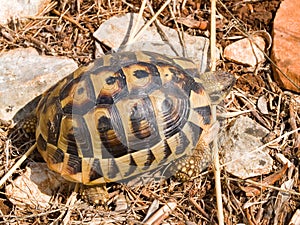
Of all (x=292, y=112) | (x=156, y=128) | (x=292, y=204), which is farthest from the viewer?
(x=292, y=112)

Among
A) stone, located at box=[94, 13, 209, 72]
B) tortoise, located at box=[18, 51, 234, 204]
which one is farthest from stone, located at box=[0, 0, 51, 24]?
tortoise, located at box=[18, 51, 234, 204]

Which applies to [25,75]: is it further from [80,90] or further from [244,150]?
[244,150]

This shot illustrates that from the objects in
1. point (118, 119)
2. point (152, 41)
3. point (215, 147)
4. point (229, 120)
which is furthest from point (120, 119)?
point (152, 41)

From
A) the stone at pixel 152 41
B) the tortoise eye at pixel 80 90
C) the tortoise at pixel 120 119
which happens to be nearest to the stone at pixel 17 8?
the stone at pixel 152 41

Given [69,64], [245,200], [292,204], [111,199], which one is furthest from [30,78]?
[292,204]

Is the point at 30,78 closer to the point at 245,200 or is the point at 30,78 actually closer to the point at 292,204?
the point at 245,200

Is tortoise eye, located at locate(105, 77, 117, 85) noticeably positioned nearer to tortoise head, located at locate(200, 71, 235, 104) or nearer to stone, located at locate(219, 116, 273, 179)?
tortoise head, located at locate(200, 71, 235, 104)
